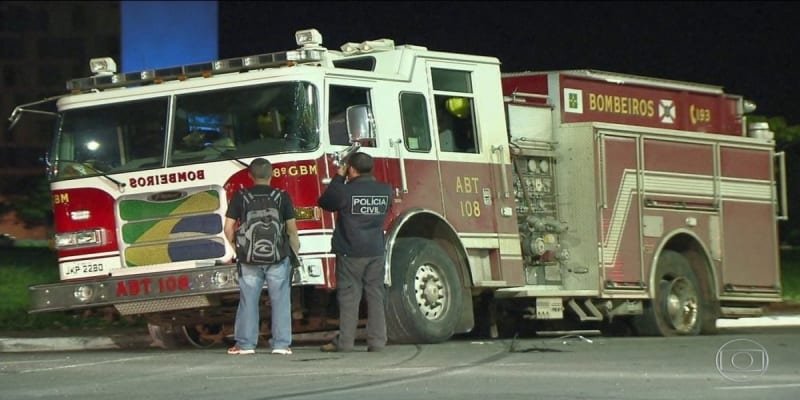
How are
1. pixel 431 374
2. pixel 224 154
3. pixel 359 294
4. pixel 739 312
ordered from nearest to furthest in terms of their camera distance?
pixel 431 374 < pixel 359 294 < pixel 224 154 < pixel 739 312

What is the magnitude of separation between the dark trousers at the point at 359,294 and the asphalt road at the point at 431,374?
0.55ft

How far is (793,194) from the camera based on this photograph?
105ft

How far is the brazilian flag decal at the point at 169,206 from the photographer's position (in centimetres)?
1288

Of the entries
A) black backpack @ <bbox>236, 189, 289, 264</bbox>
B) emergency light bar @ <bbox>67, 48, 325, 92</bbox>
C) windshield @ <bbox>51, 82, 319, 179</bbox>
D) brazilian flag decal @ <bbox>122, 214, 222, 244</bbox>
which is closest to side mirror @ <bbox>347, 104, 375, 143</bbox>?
windshield @ <bbox>51, 82, 319, 179</bbox>

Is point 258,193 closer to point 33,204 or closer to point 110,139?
point 110,139

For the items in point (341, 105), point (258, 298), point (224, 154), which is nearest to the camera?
point (258, 298)

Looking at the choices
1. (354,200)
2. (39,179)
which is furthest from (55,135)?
(39,179)

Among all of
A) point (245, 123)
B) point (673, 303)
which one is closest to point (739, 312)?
point (673, 303)

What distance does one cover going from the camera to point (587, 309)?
15.9m

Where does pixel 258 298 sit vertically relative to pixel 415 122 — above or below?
below

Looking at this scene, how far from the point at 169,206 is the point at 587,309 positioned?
16.3 ft

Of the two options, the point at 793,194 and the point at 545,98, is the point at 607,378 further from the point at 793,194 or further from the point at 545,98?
the point at 793,194

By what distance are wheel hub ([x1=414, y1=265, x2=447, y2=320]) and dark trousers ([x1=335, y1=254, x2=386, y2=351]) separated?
36.6 inches

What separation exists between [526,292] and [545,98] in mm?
2058
